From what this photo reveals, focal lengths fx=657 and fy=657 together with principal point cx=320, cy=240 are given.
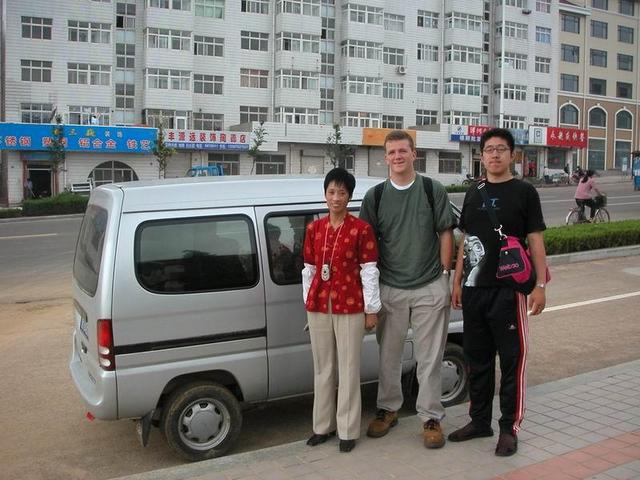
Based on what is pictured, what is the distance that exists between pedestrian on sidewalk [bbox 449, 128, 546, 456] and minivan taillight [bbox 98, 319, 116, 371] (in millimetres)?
2108

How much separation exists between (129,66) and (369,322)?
143ft

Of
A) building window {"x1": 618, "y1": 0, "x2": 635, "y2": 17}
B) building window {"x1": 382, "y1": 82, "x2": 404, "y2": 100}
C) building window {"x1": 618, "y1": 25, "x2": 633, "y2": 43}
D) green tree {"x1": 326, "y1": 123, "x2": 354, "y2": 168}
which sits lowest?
green tree {"x1": 326, "y1": 123, "x2": 354, "y2": 168}

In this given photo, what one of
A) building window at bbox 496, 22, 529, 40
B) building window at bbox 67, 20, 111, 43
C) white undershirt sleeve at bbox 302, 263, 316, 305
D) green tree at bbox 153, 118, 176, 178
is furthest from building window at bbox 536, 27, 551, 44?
white undershirt sleeve at bbox 302, 263, 316, 305

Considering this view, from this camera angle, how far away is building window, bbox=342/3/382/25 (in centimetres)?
4950

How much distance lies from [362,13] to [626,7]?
34.5 m

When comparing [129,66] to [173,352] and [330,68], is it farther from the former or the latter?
[173,352]

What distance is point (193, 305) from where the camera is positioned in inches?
161

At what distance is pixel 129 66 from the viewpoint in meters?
43.9

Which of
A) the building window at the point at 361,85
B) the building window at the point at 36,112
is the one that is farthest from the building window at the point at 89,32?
the building window at the point at 361,85

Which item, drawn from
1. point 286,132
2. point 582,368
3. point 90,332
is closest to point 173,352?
point 90,332

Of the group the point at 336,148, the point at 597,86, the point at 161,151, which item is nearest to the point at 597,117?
the point at 597,86

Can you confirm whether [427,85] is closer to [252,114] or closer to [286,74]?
[286,74]

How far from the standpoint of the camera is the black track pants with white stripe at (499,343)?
150 inches

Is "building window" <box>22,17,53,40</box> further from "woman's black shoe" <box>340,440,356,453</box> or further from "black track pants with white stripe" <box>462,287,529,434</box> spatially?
"black track pants with white stripe" <box>462,287,529,434</box>
